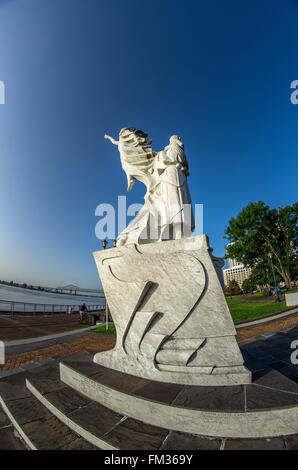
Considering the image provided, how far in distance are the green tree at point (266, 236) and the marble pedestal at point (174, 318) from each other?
76.5 ft

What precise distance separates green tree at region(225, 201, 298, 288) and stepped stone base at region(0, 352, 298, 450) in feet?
77.9

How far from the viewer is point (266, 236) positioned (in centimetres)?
2384

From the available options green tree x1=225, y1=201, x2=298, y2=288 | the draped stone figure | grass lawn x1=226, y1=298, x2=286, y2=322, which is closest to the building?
green tree x1=225, y1=201, x2=298, y2=288

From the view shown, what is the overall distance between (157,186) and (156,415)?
3758mm

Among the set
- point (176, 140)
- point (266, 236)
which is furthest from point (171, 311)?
point (266, 236)

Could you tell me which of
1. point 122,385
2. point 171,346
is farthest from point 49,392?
point 171,346

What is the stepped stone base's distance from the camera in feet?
6.32

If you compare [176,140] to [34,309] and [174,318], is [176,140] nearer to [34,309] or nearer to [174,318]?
[174,318]

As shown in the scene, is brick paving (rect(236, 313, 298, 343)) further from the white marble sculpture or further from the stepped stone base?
the stepped stone base

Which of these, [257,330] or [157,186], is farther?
[257,330]

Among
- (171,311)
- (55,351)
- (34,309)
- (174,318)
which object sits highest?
(171,311)

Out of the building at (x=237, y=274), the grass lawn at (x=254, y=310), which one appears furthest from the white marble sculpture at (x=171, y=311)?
the building at (x=237, y=274)

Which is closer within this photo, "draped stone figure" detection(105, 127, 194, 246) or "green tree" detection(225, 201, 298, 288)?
"draped stone figure" detection(105, 127, 194, 246)
